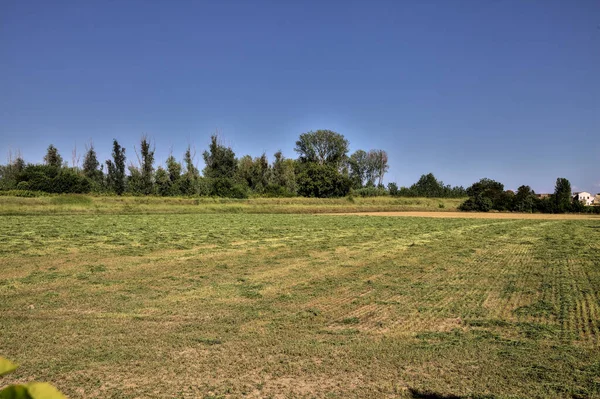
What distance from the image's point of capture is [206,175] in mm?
88125

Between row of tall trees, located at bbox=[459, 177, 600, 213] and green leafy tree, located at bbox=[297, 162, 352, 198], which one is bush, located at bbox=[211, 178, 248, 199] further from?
row of tall trees, located at bbox=[459, 177, 600, 213]

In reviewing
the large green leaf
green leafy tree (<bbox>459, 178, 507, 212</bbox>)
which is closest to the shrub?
green leafy tree (<bbox>459, 178, 507, 212</bbox>)

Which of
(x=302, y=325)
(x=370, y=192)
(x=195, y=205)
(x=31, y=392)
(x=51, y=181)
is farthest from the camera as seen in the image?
(x=370, y=192)

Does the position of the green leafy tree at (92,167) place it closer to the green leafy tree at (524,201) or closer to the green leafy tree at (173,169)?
the green leafy tree at (173,169)

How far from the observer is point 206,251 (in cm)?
1706

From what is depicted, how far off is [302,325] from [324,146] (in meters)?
103

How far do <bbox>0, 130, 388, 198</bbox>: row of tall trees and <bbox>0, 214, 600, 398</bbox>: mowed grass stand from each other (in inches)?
2064

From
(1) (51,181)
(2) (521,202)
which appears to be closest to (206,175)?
(1) (51,181)

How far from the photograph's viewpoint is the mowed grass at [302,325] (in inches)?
208

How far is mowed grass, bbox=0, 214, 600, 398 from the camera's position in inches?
208

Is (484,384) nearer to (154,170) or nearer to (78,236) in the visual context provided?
(78,236)

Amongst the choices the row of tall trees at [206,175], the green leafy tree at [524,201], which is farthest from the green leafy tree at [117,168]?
the green leafy tree at [524,201]

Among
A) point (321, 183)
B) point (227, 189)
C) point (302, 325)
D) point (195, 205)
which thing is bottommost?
point (302, 325)

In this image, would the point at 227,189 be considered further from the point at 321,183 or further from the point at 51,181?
the point at 51,181
